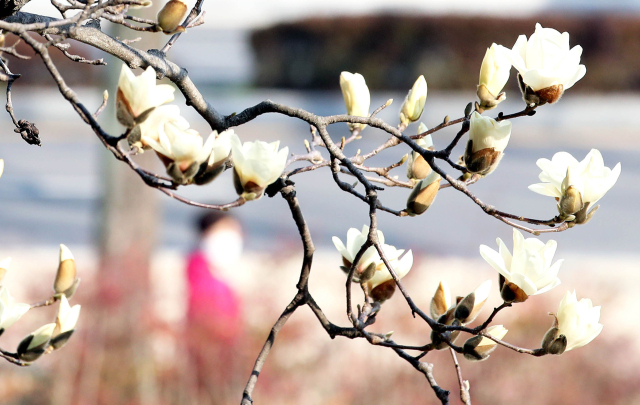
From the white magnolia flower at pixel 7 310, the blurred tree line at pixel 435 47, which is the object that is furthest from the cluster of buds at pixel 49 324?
the blurred tree line at pixel 435 47

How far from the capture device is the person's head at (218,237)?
3188mm

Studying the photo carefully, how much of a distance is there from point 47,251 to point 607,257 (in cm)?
432

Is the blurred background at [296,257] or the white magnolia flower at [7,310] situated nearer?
the white magnolia flower at [7,310]

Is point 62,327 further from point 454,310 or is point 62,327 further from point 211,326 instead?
point 211,326

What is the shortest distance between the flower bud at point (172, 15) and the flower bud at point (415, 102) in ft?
1.11

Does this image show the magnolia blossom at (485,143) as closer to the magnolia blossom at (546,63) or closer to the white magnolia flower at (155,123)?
the magnolia blossom at (546,63)

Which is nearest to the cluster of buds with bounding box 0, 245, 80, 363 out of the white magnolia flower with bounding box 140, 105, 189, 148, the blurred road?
the white magnolia flower with bounding box 140, 105, 189, 148

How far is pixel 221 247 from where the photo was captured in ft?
10.6

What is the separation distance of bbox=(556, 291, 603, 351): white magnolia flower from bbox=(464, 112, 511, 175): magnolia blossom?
0.17m

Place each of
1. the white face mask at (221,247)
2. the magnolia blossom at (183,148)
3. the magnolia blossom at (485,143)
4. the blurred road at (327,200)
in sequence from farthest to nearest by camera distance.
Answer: the blurred road at (327,200), the white face mask at (221,247), the magnolia blossom at (485,143), the magnolia blossom at (183,148)

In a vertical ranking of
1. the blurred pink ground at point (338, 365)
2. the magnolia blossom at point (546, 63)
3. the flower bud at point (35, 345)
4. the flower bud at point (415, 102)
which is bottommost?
the blurred pink ground at point (338, 365)

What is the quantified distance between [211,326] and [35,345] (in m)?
1.75

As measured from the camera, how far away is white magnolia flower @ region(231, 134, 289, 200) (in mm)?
637

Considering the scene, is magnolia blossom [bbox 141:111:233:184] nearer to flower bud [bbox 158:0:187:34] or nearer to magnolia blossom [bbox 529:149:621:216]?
flower bud [bbox 158:0:187:34]
